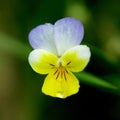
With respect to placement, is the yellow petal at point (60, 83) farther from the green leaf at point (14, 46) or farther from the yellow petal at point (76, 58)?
the green leaf at point (14, 46)

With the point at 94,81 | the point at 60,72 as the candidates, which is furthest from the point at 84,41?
the point at 60,72

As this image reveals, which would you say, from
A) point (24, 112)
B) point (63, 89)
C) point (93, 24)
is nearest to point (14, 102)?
point (24, 112)

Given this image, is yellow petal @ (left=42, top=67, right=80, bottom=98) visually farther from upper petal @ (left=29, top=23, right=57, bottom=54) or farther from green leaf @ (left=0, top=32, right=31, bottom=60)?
green leaf @ (left=0, top=32, right=31, bottom=60)

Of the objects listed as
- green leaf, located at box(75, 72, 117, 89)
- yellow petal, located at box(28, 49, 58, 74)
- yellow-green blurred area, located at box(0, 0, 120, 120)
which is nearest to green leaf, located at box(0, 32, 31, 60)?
yellow-green blurred area, located at box(0, 0, 120, 120)

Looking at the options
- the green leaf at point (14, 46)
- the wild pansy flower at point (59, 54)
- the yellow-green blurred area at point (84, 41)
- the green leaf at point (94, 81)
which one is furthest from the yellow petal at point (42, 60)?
the yellow-green blurred area at point (84, 41)

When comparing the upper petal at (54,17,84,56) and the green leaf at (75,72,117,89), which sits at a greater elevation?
the upper petal at (54,17,84,56)

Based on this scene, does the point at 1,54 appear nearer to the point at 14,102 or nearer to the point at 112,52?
the point at 14,102
